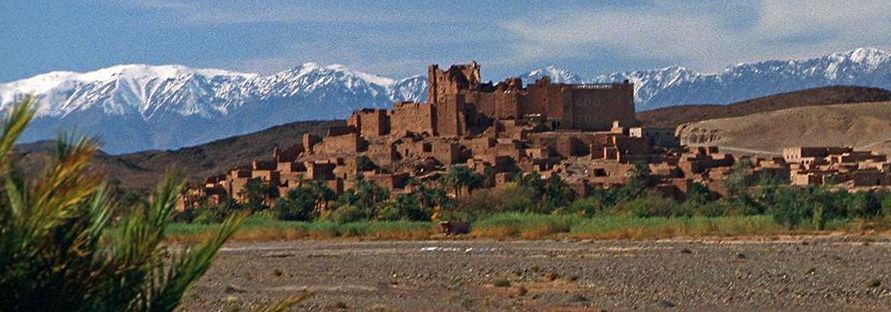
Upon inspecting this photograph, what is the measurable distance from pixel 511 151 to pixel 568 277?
137 ft

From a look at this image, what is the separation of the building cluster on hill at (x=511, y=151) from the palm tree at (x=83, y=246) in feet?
172

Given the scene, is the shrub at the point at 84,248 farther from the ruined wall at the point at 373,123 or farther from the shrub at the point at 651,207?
the ruined wall at the point at 373,123

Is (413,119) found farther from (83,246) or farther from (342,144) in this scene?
(83,246)

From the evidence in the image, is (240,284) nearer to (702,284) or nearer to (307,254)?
(702,284)

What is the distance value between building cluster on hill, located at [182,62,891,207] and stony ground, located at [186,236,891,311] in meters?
23.9

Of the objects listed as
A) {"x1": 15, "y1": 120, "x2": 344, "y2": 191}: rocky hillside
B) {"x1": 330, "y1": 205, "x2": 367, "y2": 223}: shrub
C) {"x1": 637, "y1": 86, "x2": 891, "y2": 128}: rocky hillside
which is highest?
{"x1": 637, "y1": 86, "x2": 891, "y2": 128}: rocky hillside

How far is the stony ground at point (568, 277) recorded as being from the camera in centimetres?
2148

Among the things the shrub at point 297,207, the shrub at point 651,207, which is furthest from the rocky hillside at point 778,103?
the shrub at point 651,207

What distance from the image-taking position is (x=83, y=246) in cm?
609

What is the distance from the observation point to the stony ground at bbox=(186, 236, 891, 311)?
21484 millimetres

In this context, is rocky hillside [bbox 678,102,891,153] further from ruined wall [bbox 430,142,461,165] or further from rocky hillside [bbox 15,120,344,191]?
ruined wall [bbox 430,142,461,165]

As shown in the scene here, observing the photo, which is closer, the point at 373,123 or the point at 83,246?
the point at 83,246

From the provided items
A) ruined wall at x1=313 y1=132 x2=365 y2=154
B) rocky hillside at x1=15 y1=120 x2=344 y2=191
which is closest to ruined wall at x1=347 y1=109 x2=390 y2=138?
ruined wall at x1=313 y1=132 x2=365 y2=154

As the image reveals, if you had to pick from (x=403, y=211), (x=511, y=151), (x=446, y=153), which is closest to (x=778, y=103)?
(x=511, y=151)
